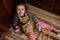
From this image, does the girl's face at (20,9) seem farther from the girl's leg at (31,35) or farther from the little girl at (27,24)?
the girl's leg at (31,35)

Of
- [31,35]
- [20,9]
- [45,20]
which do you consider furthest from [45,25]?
[20,9]

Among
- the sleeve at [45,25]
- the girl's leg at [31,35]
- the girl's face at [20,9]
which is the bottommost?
the girl's leg at [31,35]

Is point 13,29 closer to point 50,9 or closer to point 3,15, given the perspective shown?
point 3,15

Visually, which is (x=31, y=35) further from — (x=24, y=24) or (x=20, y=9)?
(x=20, y=9)

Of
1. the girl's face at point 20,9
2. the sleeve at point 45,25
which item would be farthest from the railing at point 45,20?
the girl's face at point 20,9

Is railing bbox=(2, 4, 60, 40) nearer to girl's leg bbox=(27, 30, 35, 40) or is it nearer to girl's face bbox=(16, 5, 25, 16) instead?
girl's leg bbox=(27, 30, 35, 40)

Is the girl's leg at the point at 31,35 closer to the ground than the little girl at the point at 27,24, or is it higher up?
closer to the ground

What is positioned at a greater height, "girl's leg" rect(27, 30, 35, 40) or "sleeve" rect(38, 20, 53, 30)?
"sleeve" rect(38, 20, 53, 30)

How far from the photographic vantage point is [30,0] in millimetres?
1361

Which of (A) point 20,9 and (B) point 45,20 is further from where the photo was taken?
(B) point 45,20

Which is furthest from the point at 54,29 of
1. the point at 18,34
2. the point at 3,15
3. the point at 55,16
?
the point at 3,15

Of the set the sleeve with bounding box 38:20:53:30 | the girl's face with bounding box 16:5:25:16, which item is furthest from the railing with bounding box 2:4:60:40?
the girl's face with bounding box 16:5:25:16

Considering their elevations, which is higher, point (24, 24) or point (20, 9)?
point (20, 9)

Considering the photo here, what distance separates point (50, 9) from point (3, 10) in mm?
487
